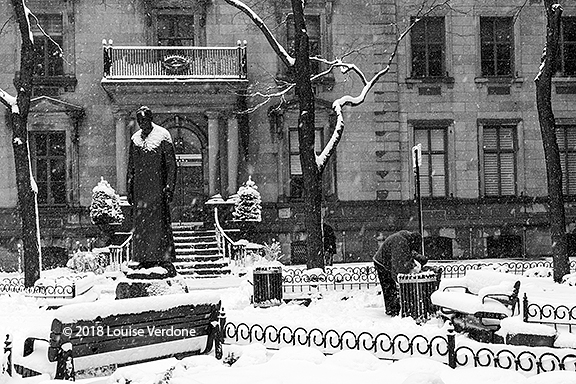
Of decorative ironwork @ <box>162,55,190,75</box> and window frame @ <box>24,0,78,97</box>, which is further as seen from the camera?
window frame @ <box>24,0,78,97</box>

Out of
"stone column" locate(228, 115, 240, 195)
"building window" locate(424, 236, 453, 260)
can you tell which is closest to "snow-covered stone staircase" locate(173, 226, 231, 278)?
"stone column" locate(228, 115, 240, 195)

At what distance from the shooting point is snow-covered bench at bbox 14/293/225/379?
Result: 22.6 ft

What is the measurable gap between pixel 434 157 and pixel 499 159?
2364 millimetres

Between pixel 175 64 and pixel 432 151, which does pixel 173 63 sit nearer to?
pixel 175 64

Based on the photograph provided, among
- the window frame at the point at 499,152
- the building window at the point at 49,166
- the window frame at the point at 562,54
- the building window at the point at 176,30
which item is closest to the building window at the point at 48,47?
the building window at the point at 49,166

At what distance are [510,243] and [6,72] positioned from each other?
722 inches

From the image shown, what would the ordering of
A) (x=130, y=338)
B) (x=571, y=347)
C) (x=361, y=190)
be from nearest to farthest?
(x=130, y=338) → (x=571, y=347) → (x=361, y=190)

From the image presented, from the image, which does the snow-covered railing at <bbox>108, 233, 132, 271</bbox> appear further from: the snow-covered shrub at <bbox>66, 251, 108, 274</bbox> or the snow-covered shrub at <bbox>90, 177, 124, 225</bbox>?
the snow-covered shrub at <bbox>90, 177, 124, 225</bbox>

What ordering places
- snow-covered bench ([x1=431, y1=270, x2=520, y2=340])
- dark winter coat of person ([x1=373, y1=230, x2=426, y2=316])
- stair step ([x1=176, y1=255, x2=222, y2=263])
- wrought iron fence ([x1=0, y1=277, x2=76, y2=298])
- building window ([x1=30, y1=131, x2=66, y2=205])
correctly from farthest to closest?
building window ([x1=30, y1=131, x2=66, y2=205]), stair step ([x1=176, y1=255, x2=222, y2=263]), wrought iron fence ([x1=0, y1=277, x2=76, y2=298]), dark winter coat of person ([x1=373, y1=230, x2=426, y2=316]), snow-covered bench ([x1=431, y1=270, x2=520, y2=340])

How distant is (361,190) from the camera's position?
76.5 feet

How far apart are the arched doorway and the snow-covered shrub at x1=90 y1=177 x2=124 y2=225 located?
2683 mm

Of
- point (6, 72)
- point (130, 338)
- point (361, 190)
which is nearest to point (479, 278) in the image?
point (130, 338)

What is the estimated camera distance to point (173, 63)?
21.6 meters

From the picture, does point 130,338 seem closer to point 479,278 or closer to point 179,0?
point 479,278
